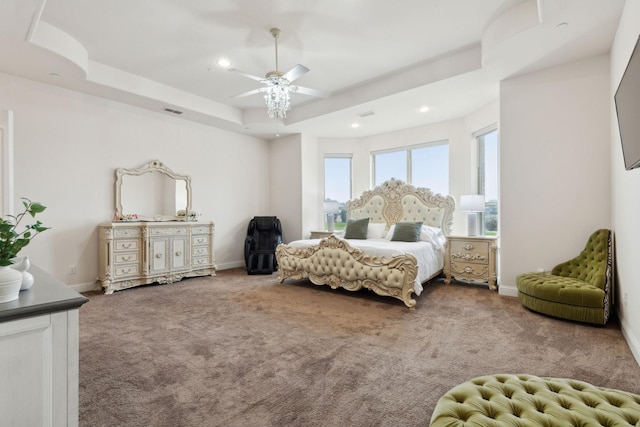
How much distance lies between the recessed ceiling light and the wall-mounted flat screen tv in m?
3.91

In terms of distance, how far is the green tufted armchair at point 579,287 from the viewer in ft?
9.73

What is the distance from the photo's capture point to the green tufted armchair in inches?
117

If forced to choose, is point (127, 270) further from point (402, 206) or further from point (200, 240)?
point (402, 206)

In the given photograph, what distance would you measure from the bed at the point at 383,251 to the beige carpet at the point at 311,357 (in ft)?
1.00

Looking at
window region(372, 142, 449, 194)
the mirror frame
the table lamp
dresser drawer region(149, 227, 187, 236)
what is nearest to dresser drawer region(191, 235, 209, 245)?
dresser drawer region(149, 227, 187, 236)

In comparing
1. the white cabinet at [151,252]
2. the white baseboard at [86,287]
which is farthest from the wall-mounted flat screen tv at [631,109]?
the white baseboard at [86,287]

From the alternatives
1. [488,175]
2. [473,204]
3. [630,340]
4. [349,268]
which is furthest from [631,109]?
[488,175]

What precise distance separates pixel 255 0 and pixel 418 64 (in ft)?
7.46

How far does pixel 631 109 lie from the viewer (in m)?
1.70

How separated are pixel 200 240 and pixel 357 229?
2.72 m

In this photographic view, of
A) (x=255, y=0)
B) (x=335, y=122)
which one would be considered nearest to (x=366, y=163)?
(x=335, y=122)

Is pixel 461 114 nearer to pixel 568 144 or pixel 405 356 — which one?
pixel 568 144

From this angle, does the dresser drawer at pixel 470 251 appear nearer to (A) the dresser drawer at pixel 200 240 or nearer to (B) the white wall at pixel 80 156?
(A) the dresser drawer at pixel 200 240

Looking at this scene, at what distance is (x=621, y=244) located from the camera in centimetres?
298
